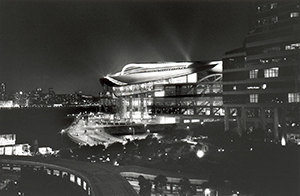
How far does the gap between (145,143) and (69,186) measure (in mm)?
10676

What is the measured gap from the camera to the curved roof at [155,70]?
63859mm

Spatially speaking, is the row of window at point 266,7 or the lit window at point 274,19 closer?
the lit window at point 274,19

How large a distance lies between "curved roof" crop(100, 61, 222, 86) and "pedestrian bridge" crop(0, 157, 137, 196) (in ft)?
138

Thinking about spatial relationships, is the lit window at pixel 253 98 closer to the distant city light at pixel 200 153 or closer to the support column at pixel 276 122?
the support column at pixel 276 122

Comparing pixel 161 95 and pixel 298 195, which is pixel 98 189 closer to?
pixel 298 195

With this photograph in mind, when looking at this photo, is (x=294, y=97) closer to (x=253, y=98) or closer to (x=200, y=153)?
(x=253, y=98)

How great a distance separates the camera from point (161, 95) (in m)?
62.4

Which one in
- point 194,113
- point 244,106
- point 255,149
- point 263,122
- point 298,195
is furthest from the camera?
point 194,113

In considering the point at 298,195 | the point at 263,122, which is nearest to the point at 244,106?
the point at 263,122

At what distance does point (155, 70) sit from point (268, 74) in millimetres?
35591

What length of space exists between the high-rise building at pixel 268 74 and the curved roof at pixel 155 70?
2335 centimetres

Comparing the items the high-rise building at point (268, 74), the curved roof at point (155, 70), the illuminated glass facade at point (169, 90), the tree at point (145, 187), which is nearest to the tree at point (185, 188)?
the tree at point (145, 187)

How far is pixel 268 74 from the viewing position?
113ft

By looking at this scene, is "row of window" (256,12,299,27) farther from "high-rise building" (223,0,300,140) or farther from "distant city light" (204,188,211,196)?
"distant city light" (204,188,211,196)
